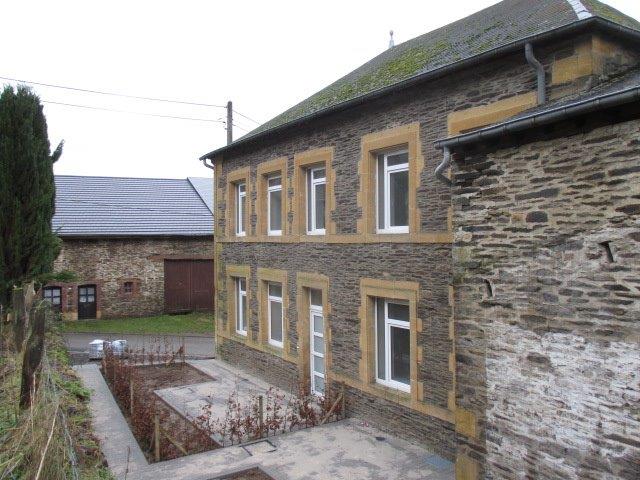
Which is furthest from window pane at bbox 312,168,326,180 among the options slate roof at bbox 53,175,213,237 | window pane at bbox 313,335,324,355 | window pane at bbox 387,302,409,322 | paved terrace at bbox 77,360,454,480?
slate roof at bbox 53,175,213,237

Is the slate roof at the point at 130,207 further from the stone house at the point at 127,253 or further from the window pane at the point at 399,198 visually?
the window pane at the point at 399,198

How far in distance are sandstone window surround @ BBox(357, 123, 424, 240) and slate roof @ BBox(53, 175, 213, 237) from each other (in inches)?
719

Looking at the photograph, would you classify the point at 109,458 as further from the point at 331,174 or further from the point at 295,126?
the point at 295,126

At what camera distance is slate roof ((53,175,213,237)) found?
84.6 ft

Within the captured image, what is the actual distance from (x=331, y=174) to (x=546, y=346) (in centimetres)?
621

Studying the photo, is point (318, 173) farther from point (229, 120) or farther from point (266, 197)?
point (229, 120)

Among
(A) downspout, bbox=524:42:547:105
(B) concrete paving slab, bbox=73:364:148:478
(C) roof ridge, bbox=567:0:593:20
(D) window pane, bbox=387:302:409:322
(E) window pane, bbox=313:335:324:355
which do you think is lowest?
(B) concrete paving slab, bbox=73:364:148:478

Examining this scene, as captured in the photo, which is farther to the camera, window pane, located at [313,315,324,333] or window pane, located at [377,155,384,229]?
window pane, located at [313,315,324,333]

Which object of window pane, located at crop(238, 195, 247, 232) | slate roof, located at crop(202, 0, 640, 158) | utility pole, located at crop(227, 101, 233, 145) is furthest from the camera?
utility pole, located at crop(227, 101, 233, 145)

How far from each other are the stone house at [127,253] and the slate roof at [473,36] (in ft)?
46.7

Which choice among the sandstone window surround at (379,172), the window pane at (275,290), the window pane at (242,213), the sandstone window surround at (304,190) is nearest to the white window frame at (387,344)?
the sandstone window surround at (379,172)

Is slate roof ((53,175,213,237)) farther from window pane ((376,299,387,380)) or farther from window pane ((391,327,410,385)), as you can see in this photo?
window pane ((391,327,410,385))

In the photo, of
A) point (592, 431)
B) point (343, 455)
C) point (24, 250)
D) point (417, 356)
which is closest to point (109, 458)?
point (343, 455)

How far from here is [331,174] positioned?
10867 millimetres
